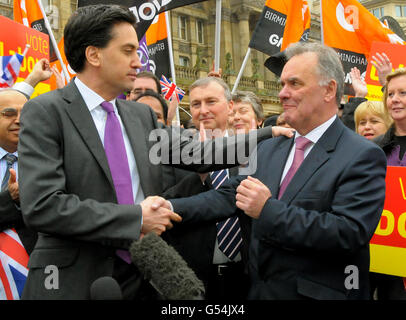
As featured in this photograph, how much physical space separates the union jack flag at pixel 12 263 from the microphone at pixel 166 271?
1.82 m

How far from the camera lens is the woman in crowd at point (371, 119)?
15.3ft

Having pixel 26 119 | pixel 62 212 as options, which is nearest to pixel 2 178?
pixel 26 119

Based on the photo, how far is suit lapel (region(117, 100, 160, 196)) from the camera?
2379 mm

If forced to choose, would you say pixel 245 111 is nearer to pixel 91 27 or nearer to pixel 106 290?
pixel 91 27

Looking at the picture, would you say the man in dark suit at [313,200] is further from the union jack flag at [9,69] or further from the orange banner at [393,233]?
the union jack flag at [9,69]

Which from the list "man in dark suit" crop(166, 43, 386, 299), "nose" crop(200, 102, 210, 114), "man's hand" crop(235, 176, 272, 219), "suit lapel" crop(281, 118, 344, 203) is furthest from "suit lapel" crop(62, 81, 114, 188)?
"nose" crop(200, 102, 210, 114)

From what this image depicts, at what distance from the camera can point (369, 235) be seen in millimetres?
2379

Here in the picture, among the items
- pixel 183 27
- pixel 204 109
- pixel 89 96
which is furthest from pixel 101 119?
pixel 183 27

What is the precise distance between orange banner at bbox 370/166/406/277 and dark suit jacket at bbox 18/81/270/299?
2169mm

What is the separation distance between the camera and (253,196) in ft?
7.86

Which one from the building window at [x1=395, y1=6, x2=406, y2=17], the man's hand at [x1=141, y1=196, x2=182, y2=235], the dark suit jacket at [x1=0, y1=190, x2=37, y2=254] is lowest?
the dark suit jacket at [x1=0, y1=190, x2=37, y2=254]

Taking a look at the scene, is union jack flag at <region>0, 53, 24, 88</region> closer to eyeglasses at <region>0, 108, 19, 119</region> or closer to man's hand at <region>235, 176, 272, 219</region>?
eyeglasses at <region>0, 108, 19, 119</region>

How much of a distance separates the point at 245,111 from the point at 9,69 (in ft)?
8.94
